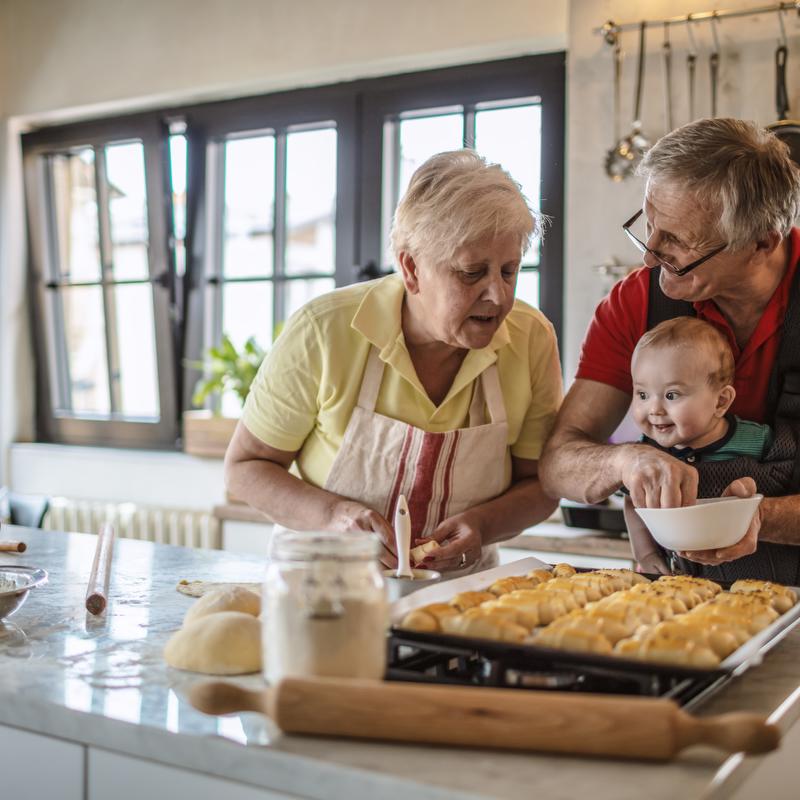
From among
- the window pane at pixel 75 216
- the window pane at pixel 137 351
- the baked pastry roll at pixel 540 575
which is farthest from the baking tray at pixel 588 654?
the window pane at pixel 75 216

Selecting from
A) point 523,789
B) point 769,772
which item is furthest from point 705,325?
point 523,789

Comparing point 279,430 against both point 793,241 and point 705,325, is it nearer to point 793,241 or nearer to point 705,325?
point 705,325

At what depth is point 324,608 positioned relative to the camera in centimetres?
92

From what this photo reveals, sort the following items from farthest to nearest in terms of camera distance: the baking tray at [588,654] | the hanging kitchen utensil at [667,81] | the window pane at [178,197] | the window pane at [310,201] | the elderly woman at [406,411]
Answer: the window pane at [178,197] < the window pane at [310,201] < the hanging kitchen utensil at [667,81] < the elderly woman at [406,411] < the baking tray at [588,654]

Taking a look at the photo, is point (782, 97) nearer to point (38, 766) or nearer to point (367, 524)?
point (367, 524)

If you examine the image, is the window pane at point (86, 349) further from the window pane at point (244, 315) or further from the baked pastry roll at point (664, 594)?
the baked pastry roll at point (664, 594)

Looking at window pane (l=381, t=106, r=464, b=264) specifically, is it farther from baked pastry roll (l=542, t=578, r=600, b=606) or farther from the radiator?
baked pastry roll (l=542, t=578, r=600, b=606)

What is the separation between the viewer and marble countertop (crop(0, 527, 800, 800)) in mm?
846

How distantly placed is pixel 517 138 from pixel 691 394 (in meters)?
2.42

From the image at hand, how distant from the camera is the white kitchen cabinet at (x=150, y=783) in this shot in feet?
3.05

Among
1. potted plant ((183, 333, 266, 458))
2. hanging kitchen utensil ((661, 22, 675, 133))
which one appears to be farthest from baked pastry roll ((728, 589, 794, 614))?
potted plant ((183, 333, 266, 458))

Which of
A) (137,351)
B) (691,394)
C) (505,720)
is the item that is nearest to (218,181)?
(137,351)

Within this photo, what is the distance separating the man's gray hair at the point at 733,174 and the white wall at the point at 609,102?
1.66 metres

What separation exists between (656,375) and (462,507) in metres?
0.46
